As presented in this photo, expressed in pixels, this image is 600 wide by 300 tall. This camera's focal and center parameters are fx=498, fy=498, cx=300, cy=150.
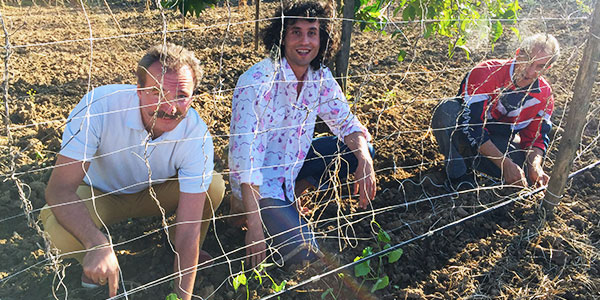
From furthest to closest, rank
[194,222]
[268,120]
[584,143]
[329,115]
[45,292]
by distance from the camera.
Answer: [584,143], [329,115], [268,120], [45,292], [194,222]

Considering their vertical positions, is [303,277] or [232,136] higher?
[232,136]

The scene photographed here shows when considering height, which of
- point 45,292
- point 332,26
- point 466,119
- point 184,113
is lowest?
point 45,292

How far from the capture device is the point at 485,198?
9.49 ft

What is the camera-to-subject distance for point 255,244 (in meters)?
2.13

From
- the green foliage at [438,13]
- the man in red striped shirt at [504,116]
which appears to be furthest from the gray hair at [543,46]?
the green foliage at [438,13]

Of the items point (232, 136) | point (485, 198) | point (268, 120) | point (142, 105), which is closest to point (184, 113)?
point (142, 105)

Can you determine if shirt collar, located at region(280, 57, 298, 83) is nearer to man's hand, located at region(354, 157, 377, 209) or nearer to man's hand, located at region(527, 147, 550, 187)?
man's hand, located at region(354, 157, 377, 209)

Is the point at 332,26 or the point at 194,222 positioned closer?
the point at 194,222

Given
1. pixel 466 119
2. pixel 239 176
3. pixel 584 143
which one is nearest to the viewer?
pixel 239 176

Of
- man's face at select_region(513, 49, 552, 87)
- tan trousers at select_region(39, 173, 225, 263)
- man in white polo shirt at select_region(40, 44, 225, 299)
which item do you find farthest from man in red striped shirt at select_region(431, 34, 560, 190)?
man in white polo shirt at select_region(40, 44, 225, 299)

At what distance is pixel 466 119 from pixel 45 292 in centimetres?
228

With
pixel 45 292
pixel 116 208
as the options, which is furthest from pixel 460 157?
pixel 45 292

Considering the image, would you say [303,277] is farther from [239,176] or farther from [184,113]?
[184,113]

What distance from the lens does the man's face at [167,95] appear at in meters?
1.82
